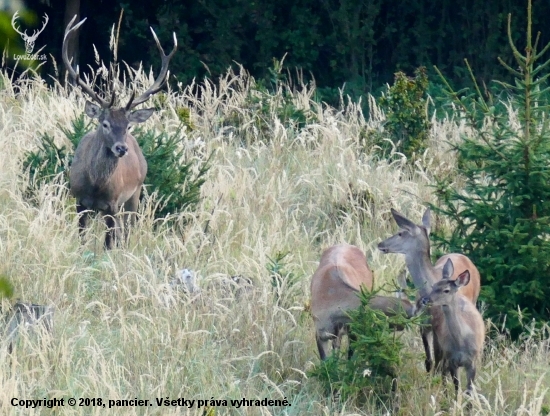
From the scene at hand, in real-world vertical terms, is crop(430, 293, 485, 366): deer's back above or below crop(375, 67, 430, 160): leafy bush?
below

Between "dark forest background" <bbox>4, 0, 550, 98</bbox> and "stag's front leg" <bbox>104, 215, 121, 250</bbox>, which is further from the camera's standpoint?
"dark forest background" <bbox>4, 0, 550, 98</bbox>

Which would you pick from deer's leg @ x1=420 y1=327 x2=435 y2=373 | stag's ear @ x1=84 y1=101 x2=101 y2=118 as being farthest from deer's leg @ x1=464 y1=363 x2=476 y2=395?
stag's ear @ x1=84 y1=101 x2=101 y2=118

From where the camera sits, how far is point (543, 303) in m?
5.47

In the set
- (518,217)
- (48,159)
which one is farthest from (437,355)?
(48,159)

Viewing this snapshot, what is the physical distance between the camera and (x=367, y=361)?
4469 millimetres

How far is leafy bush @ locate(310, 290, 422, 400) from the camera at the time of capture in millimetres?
4375

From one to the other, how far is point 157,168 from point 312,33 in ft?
21.6

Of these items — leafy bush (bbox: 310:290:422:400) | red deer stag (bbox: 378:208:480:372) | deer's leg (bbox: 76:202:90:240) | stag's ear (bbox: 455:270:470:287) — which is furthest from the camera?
deer's leg (bbox: 76:202:90:240)

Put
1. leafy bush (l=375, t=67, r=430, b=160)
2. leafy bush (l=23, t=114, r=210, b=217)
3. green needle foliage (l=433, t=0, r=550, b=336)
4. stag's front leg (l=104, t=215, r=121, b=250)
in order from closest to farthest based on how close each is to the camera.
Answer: green needle foliage (l=433, t=0, r=550, b=336) → stag's front leg (l=104, t=215, r=121, b=250) → leafy bush (l=23, t=114, r=210, b=217) → leafy bush (l=375, t=67, r=430, b=160)

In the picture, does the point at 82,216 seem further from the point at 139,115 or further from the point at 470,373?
the point at 470,373

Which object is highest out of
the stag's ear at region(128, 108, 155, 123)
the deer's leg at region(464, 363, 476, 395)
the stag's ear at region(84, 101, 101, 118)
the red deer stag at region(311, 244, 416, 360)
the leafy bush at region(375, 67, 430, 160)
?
the leafy bush at region(375, 67, 430, 160)

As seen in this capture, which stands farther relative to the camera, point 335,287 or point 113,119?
point 113,119

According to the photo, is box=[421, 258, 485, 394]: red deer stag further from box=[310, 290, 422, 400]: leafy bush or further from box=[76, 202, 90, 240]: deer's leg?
box=[76, 202, 90, 240]: deer's leg

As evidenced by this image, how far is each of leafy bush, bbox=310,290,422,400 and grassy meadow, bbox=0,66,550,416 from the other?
0.22 ft
